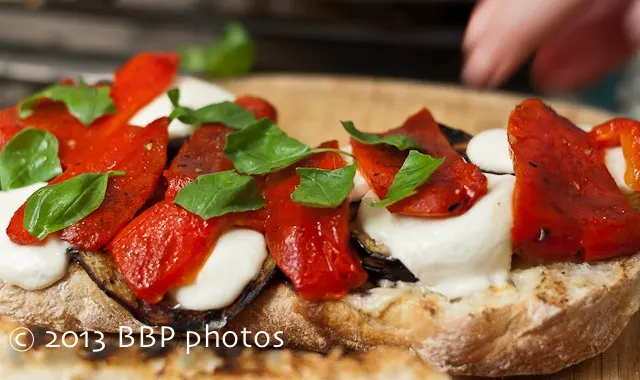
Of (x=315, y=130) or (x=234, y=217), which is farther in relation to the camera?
(x=315, y=130)

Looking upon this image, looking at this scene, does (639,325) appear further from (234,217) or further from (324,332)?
(234,217)

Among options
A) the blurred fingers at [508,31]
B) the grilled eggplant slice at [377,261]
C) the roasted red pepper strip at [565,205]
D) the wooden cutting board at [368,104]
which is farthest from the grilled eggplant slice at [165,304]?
the wooden cutting board at [368,104]

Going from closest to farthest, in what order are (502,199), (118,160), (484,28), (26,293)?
(502,199) → (26,293) → (118,160) → (484,28)

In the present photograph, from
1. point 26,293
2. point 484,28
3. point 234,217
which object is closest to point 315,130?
point 484,28

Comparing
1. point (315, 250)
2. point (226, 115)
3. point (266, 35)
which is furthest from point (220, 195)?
point (266, 35)

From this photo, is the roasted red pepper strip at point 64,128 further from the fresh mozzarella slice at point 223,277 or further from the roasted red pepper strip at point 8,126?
the fresh mozzarella slice at point 223,277

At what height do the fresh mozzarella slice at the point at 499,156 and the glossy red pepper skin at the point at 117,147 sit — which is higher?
the fresh mozzarella slice at the point at 499,156
